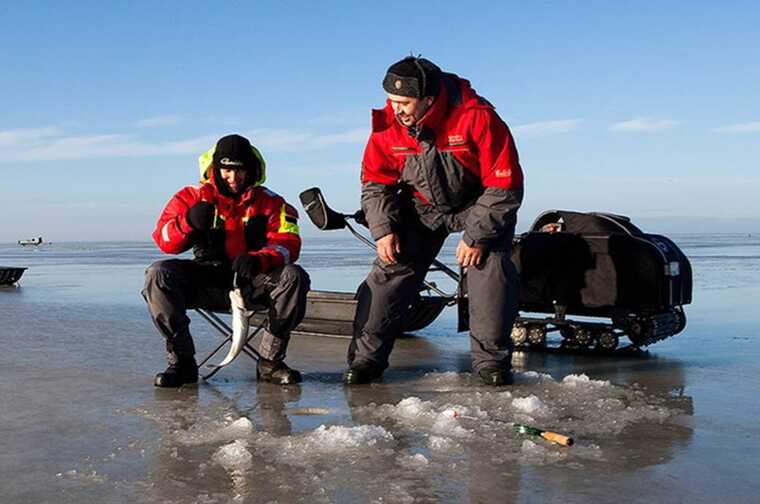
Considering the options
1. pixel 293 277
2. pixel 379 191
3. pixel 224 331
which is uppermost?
pixel 379 191

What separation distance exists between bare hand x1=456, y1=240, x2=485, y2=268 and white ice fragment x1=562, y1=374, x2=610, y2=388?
77 centimetres

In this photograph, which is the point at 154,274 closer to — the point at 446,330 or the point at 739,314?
the point at 446,330

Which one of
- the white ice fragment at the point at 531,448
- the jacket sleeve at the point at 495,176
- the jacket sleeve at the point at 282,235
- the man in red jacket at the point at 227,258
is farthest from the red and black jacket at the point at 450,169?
the white ice fragment at the point at 531,448

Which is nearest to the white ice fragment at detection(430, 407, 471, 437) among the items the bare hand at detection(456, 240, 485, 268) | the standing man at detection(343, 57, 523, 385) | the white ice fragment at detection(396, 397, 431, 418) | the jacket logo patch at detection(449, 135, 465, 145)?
the white ice fragment at detection(396, 397, 431, 418)

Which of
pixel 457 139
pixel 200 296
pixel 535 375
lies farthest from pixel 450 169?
pixel 200 296

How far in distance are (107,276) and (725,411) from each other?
41.9 ft

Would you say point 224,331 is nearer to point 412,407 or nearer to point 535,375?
point 412,407

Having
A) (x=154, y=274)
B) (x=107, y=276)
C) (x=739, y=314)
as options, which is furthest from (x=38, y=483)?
(x=107, y=276)

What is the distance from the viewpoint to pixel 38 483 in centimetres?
262

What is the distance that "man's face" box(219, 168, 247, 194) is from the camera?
4.49 metres

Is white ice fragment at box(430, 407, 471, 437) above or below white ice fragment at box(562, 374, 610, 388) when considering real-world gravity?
above

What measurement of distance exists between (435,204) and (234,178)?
1.09 metres

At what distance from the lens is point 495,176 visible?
168 inches

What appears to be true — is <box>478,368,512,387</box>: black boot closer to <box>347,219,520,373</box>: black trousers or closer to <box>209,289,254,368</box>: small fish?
<box>347,219,520,373</box>: black trousers
